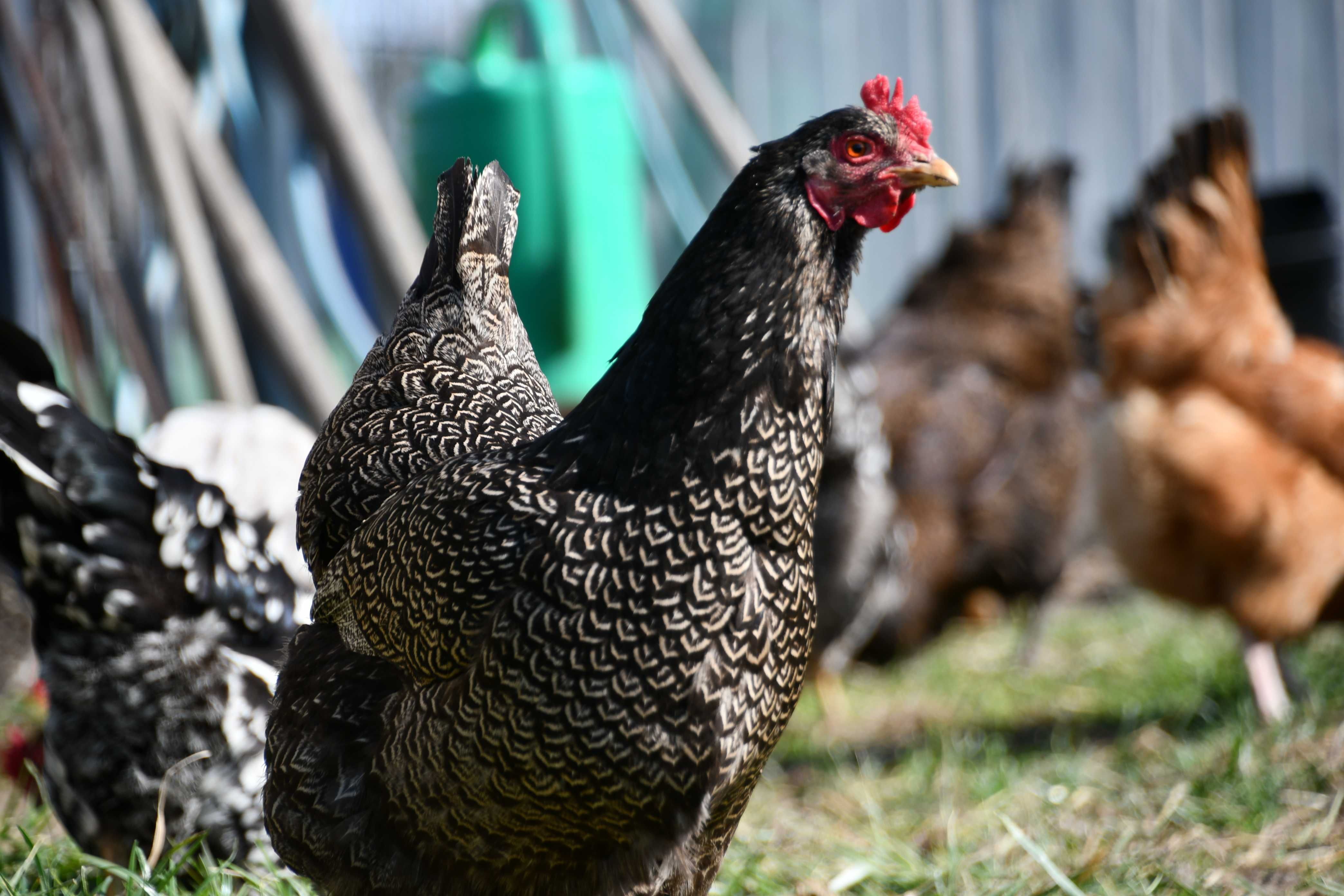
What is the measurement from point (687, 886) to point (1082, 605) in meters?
5.34

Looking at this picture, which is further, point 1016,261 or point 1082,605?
point 1082,605

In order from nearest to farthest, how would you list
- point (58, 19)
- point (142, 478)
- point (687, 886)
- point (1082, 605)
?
point (687, 886)
point (142, 478)
point (58, 19)
point (1082, 605)

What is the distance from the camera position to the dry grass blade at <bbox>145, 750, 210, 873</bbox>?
198cm

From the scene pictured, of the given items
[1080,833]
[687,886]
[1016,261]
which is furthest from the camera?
[1016,261]

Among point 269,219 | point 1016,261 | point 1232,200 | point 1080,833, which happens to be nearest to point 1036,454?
point 1016,261

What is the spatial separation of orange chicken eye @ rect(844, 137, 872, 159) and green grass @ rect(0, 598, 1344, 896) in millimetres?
1276

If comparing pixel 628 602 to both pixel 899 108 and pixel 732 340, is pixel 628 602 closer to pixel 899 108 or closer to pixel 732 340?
pixel 732 340

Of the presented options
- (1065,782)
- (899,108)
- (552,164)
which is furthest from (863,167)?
(552,164)

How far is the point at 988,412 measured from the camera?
495cm

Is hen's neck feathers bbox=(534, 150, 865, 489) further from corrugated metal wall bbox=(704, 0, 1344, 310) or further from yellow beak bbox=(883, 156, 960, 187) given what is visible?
corrugated metal wall bbox=(704, 0, 1344, 310)

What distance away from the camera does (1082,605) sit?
250 inches

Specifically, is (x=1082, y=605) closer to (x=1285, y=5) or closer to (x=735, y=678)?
(x=1285, y=5)

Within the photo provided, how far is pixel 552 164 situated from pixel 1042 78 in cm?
366

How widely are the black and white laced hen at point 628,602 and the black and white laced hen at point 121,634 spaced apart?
0.55 meters
